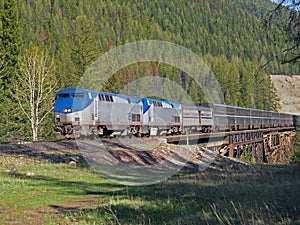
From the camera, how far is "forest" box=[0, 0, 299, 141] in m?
41.9

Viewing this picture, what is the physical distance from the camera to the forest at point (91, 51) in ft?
137

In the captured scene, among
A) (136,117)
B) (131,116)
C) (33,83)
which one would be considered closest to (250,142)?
(136,117)

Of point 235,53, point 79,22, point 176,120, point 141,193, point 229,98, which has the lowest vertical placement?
point 141,193

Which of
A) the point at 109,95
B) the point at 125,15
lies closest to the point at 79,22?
the point at 109,95

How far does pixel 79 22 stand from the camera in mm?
60812

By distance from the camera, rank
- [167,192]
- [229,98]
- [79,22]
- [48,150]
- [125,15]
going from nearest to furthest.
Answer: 1. [167,192]
2. [48,150]
3. [79,22]
4. [229,98]
5. [125,15]

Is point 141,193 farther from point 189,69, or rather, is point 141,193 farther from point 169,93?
point 189,69

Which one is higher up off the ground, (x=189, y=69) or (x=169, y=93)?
(x=189, y=69)

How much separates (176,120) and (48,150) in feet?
65.0

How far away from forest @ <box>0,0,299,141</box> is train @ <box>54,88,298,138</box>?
7366mm

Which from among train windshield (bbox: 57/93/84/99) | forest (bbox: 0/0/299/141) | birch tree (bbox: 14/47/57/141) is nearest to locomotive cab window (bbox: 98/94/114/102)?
train windshield (bbox: 57/93/84/99)

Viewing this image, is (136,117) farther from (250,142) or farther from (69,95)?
(250,142)

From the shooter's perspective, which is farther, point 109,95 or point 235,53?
point 235,53

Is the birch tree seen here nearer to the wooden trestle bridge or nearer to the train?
the train
